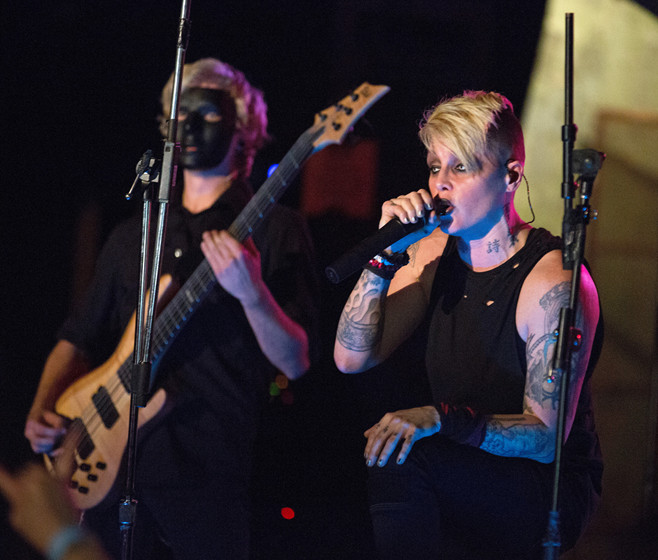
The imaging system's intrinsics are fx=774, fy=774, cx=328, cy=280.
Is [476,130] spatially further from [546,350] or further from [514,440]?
[514,440]

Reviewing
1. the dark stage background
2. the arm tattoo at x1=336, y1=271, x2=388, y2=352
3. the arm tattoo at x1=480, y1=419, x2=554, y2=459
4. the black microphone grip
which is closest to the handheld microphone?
the black microphone grip

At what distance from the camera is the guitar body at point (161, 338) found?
272cm

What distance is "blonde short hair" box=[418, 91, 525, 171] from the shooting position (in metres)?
2.22

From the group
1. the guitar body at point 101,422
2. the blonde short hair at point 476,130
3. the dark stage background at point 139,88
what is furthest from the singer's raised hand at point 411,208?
the dark stage background at point 139,88

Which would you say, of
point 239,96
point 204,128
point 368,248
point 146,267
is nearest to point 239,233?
point 204,128

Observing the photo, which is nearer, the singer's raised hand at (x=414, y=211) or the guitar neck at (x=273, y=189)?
the singer's raised hand at (x=414, y=211)

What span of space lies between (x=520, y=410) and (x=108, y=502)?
149cm

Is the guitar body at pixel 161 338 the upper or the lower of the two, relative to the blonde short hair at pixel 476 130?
lower

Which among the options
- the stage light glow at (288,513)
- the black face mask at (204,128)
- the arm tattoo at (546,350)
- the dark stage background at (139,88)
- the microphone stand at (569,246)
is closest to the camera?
the microphone stand at (569,246)

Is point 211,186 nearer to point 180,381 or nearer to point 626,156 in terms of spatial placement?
point 180,381

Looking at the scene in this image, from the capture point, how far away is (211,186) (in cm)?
307

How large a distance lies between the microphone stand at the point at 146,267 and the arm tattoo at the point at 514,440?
2.92ft

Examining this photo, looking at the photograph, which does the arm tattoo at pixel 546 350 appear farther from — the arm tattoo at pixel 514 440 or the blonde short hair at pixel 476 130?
the blonde short hair at pixel 476 130

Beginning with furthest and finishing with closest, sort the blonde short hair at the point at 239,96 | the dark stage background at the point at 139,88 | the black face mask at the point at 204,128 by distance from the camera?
the dark stage background at the point at 139,88 → the blonde short hair at the point at 239,96 → the black face mask at the point at 204,128
